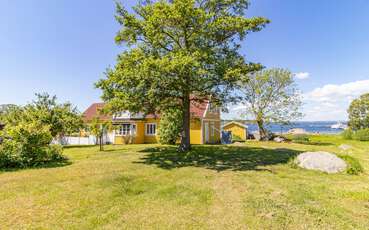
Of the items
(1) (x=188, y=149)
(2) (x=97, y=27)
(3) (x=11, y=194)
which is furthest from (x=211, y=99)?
(3) (x=11, y=194)

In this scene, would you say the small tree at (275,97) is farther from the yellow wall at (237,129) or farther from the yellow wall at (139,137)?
the yellow wall at (139,137)

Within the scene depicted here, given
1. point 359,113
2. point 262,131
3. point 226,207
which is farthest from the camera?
point 359,113

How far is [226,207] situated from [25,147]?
11.1 metres

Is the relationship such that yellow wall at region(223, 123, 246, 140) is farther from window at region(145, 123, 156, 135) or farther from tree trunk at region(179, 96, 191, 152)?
tree trunk at region(179, 96, 191, 152)

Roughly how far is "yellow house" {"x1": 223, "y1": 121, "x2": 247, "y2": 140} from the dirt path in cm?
2671

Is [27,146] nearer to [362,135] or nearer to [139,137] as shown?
[139,137]

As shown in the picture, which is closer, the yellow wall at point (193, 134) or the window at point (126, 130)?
the yellow wall at point (193, 134)

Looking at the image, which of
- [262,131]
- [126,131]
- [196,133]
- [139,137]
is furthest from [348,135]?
[126,131]

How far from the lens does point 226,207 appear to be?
5.77 metres

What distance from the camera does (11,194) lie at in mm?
6641

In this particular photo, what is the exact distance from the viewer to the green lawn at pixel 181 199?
4840 millimetres

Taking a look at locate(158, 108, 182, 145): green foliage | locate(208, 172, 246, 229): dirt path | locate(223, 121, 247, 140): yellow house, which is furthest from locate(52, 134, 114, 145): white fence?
locate(208, 172, 246, 229): dirt path

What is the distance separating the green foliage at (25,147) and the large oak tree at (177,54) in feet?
13.6

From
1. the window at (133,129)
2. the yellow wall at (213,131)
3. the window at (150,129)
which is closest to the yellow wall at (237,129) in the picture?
the yellow wall at (213,131)
